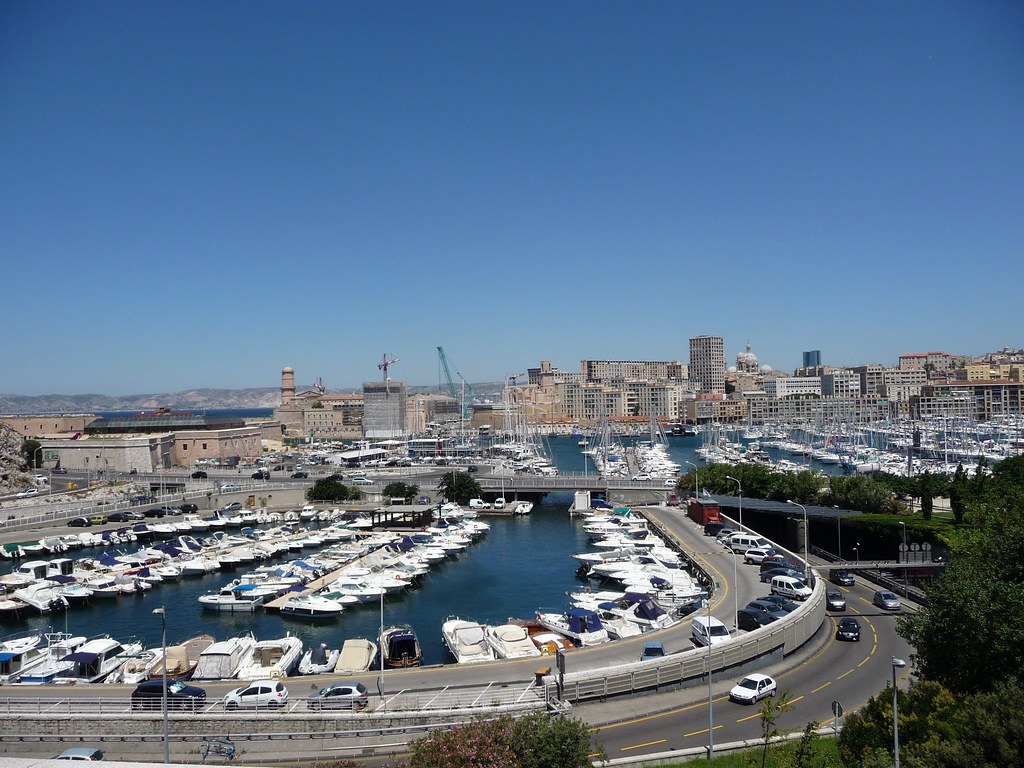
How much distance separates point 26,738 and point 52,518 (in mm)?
23413

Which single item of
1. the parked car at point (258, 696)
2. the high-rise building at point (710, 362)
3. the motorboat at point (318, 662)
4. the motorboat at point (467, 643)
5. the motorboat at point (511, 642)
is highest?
the high-rise building at point (710, 362)

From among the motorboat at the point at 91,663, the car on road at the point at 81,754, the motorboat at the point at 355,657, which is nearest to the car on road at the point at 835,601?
the motorboat at the point at 355,657

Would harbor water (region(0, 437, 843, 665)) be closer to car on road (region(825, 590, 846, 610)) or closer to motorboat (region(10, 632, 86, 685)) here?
motorboat (region(10, 632, 86, 685))

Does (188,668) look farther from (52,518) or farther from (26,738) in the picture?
(52,518)

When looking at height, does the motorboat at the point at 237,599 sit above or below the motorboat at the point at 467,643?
below

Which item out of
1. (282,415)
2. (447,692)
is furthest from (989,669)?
(282,415)

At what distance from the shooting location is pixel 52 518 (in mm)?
28453

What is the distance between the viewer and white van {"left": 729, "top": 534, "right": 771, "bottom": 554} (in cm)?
1959

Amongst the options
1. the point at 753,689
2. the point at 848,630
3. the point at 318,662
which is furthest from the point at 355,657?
the point at 848,630

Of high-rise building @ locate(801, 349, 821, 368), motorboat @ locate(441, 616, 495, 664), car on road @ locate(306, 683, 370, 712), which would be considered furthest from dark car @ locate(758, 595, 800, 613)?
high-rise building @ locate(801, 349, 821, 368)

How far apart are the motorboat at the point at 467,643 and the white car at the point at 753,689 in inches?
170

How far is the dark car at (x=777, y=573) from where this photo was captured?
1602 centimetres

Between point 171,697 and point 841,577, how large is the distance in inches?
554

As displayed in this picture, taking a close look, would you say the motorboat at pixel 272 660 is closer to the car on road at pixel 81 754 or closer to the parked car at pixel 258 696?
the parked car at pixel 258 696
